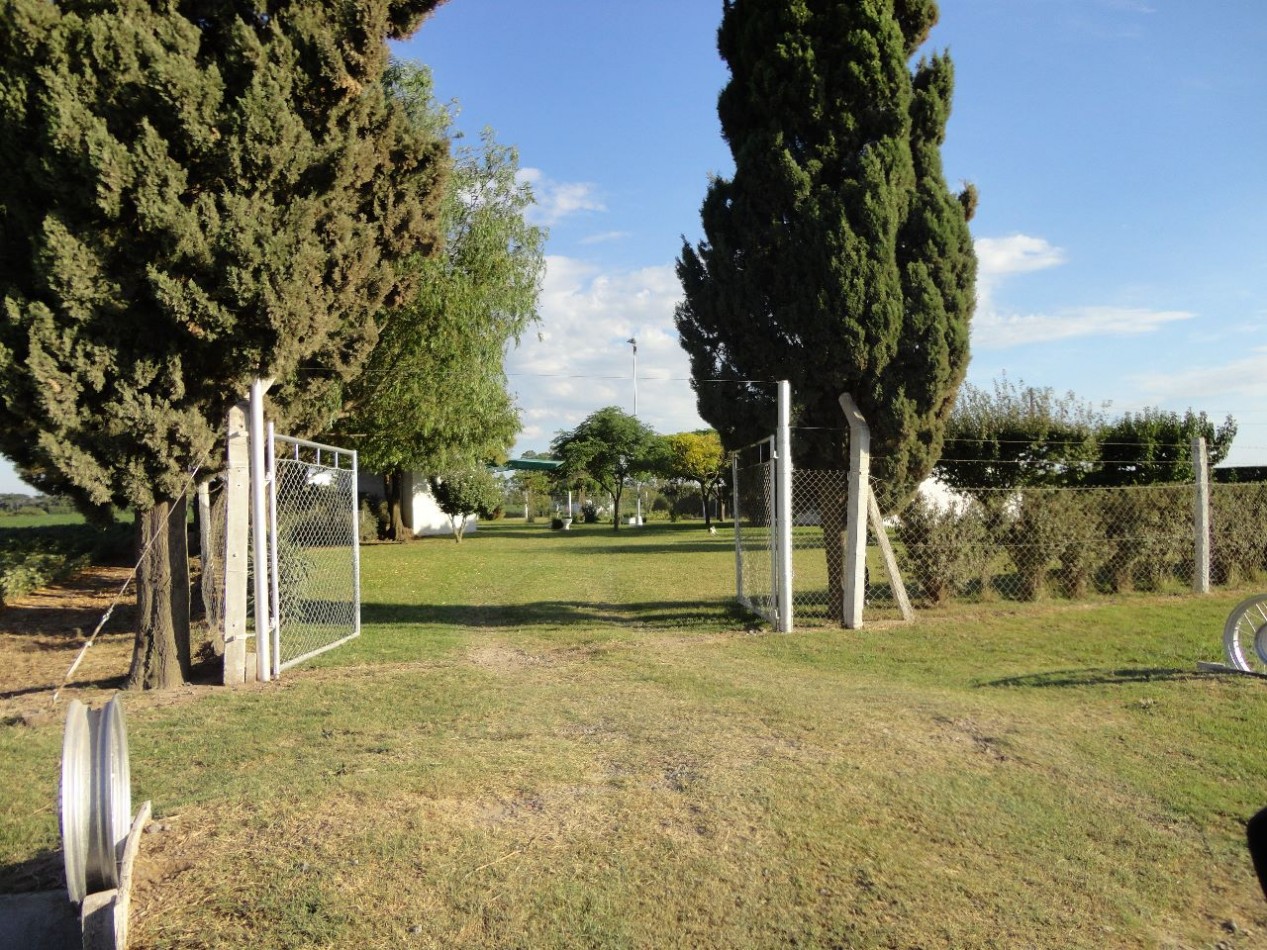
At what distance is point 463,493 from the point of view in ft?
115

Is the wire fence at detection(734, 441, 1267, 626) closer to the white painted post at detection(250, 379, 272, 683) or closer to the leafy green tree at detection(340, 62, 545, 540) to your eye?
the white painted post at detection(250, 379, 272, 683)

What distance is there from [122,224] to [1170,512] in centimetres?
1342

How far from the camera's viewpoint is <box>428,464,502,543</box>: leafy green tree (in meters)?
34.8

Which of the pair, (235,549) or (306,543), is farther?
(306,543)

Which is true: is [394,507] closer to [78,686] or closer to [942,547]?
[942,547]

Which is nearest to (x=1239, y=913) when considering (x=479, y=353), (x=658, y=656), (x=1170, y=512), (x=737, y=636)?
(x=658, y=656)

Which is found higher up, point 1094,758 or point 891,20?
point 891,20

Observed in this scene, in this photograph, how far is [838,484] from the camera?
10977mm

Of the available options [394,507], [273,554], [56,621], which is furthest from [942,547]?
[394,507]

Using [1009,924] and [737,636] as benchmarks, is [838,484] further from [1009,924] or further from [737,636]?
[1009,924]

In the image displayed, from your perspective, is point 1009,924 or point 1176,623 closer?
point 1009,924

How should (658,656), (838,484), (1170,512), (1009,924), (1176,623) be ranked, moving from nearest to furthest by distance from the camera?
1. (1009,924)
2. (658,656)
3. (1176,623)
4. (838,484)
5. (1170,512)

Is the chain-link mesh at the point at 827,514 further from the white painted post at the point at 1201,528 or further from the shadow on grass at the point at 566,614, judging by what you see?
the white painted post at the point at 1201,528

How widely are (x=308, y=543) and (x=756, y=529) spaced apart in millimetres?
5774
